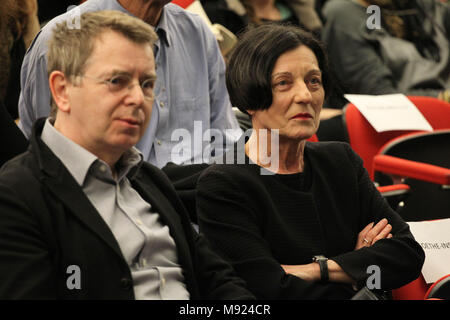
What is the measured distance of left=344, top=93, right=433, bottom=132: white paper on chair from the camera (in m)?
3.33

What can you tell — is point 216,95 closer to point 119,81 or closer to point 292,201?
point 292,201

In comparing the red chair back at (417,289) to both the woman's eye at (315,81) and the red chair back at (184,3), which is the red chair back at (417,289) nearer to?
the woman's eye at (315,81)

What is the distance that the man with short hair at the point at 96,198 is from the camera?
1.42 metres

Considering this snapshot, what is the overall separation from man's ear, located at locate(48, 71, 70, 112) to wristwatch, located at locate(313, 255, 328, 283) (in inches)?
34.0

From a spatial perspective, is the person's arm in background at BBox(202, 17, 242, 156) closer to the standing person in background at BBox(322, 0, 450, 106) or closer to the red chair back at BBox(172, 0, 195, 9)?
the red chair back at BBox(172, 0, 195, 9)

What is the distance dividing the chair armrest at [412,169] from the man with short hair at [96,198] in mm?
1485

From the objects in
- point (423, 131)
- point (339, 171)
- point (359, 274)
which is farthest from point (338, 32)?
point (359, 274)

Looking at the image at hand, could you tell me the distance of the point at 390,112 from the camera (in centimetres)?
343

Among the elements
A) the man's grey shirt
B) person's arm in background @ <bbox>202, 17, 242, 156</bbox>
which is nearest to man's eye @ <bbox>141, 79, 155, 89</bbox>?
the man's grey shirt


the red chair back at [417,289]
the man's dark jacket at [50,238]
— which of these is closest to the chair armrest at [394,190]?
the red chair back at [417,289]

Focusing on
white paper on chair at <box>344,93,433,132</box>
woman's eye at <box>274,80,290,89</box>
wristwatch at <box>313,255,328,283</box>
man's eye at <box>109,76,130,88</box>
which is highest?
man's eye at <box>109,76,130,88</box>

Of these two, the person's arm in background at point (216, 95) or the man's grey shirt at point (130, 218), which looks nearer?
the man's grey shirt at point (130, 218)

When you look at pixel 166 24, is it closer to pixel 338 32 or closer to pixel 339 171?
pixel 339 171

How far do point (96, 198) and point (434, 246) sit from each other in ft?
4.27
